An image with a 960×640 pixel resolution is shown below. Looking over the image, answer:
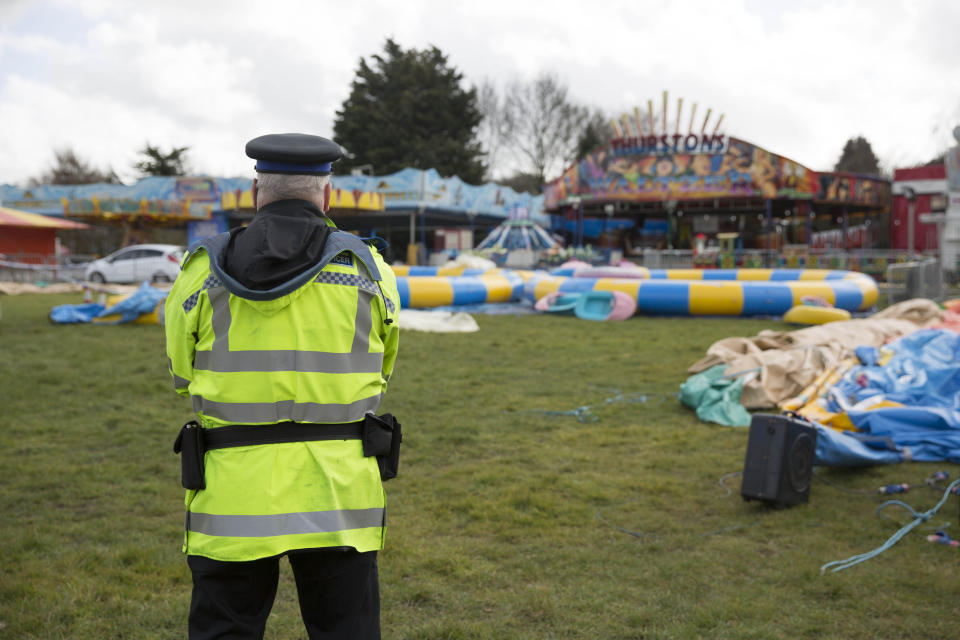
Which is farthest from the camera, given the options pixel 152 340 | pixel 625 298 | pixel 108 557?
pixel 625 298

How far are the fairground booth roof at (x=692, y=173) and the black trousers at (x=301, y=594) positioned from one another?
98.1 feet

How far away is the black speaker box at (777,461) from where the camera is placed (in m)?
4.46

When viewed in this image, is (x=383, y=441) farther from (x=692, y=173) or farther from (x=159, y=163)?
(x=159, y=163)

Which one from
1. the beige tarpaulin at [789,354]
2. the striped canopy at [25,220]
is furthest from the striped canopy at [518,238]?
the beige tarpaulin at [789,354]

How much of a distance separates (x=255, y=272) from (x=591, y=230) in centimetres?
3857

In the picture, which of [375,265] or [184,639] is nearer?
[375,265]

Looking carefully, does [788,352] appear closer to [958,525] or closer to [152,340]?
[958,525]

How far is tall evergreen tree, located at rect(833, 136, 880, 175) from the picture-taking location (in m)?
56.2

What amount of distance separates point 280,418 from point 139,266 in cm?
2564

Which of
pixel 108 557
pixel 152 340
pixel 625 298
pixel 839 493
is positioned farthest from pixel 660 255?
pixel 108 557

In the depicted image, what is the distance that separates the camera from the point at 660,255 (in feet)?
84.7

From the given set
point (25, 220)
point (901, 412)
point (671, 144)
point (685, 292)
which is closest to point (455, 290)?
point (685, 292)

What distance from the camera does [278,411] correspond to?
1923 mm

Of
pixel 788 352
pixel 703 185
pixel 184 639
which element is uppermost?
pixel 703 185
